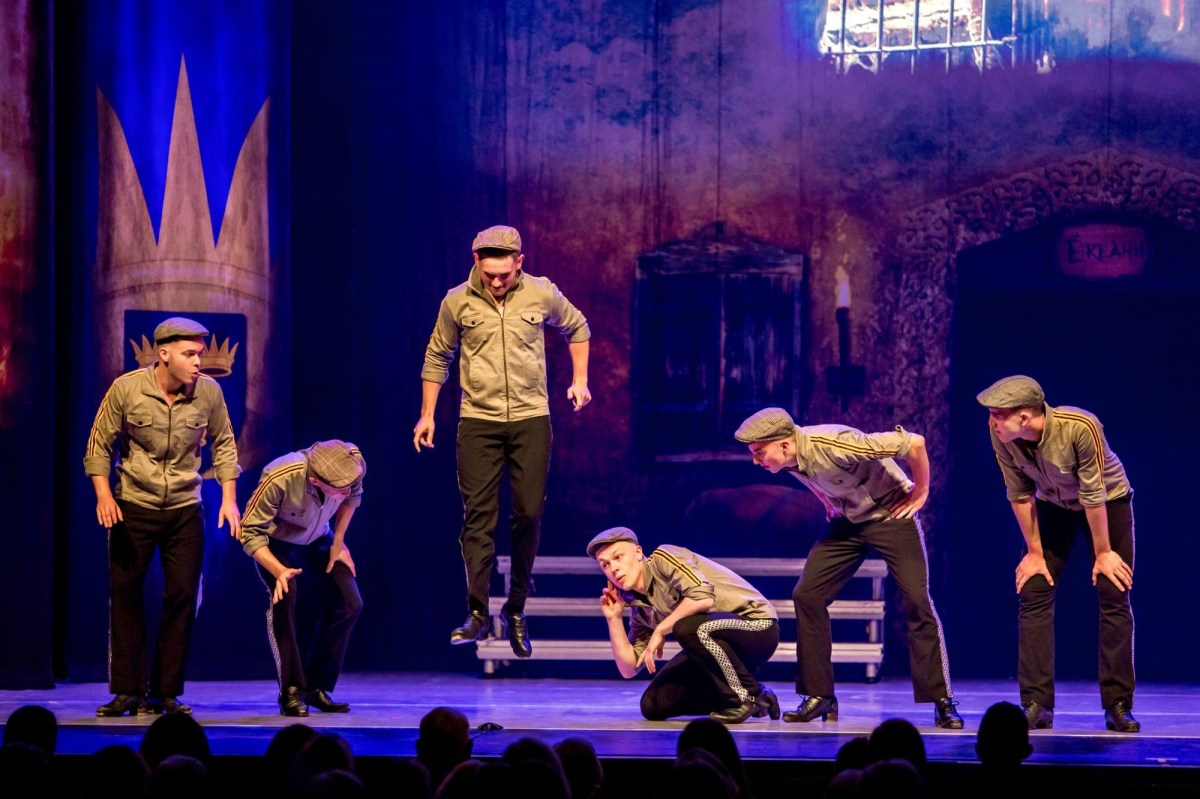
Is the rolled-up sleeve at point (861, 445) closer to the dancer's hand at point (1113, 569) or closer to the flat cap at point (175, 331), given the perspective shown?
the dancer's hand at point (1113, 569)

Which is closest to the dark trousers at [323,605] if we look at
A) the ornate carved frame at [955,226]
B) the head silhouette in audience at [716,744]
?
the head silhouette in audience at [716,744]

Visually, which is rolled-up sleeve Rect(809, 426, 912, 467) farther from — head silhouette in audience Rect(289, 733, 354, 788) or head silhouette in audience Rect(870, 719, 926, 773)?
head silhouette in audience Rect(289, 733, 354, 788)

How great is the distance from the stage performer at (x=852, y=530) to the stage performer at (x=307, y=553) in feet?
5.93

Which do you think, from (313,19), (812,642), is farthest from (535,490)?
(313,19)

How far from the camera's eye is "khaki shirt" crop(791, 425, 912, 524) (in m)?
6.00

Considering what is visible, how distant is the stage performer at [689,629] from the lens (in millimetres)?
6301

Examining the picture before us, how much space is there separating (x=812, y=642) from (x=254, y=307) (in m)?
3.95

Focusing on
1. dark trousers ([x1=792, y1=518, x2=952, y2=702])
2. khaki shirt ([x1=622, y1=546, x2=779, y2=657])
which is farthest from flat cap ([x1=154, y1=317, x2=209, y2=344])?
dark trousers ([x1=792, y1=518, x2=952, y2=702])

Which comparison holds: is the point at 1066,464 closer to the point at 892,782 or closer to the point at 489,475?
the point at 489,475

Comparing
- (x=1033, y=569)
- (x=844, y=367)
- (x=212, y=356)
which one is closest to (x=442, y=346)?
(x=212, y=356)

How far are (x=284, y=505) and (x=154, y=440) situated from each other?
0.63 m

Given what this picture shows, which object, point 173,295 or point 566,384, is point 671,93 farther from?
point 173,295

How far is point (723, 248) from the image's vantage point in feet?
29.7

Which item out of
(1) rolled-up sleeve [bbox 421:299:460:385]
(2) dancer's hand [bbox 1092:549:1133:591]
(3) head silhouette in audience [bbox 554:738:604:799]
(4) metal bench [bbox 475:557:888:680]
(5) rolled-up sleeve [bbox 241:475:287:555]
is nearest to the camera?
(3) head silhouette in audience [bbox 554:738:604:799]
